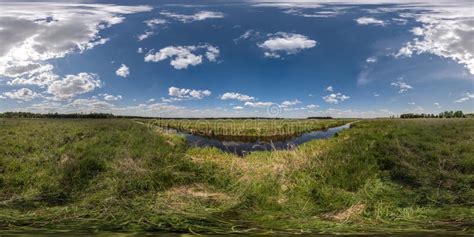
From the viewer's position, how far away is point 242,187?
7.63 m

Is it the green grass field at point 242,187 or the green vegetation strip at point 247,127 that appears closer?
the green grass field at point 242,187

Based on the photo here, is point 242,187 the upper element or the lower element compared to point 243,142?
lower

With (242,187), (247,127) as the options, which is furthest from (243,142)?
(242,187)

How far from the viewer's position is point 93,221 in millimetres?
6461

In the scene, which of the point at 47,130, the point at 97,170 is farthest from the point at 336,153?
the point at 47,130

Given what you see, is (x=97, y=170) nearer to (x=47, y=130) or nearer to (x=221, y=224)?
(x=221, y=224)

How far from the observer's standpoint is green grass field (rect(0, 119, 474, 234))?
249 inches

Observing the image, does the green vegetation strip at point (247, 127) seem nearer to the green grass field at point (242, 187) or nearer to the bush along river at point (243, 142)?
the bush along river at point (243, 142)

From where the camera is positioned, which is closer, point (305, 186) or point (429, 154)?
point (305, 186)

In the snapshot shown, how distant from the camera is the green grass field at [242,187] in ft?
20.7

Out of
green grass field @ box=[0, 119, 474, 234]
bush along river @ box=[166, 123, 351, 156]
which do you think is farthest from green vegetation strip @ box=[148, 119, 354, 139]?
green grass field @ box=[0, 119, 474, 234]

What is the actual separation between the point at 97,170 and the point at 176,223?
10.5 ft

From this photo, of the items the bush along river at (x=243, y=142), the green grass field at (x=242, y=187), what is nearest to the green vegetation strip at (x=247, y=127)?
the bush along river at (x=243, y=142)

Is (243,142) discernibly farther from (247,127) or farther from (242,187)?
(242,187)
